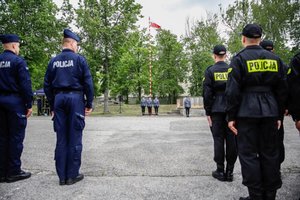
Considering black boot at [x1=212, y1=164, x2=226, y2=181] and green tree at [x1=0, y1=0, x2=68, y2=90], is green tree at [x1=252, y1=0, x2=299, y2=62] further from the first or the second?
black boot at [x1=212, y1=164, x2=226, y2=181]

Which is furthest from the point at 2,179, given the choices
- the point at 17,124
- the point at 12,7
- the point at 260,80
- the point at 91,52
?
the point at 12,7

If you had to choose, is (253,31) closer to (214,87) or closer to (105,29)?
(214,87)

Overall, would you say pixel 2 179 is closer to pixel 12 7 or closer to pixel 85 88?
pixel 85 88

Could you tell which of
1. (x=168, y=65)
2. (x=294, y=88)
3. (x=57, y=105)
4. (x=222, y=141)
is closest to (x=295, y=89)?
(x=294, y=88)

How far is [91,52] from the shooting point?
30.5 meters

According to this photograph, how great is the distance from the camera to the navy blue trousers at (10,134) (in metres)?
4.46

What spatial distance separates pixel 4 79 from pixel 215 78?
3.40 m

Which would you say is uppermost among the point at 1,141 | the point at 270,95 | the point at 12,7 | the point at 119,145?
the point at 12,7

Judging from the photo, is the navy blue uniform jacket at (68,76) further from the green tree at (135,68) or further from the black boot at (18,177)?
the green tree at (135,68)

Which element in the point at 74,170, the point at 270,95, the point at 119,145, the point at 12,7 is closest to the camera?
the point at 270,95

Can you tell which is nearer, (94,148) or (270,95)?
(270,95)

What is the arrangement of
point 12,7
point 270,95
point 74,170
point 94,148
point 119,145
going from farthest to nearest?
point 12,7
point 119,145
point 94,148
point 74,170
point 270,95

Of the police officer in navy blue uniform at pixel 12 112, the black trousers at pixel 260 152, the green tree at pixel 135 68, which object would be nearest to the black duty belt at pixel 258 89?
the black trousers at pixel 260 152

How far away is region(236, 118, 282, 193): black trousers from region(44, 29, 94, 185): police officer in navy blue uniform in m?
2.40
